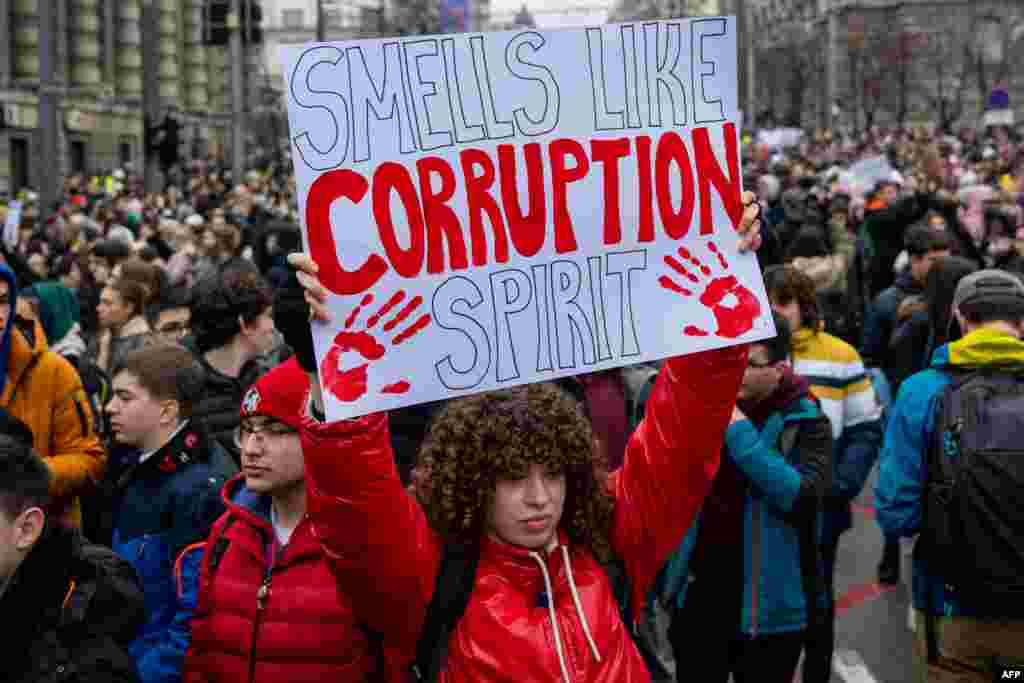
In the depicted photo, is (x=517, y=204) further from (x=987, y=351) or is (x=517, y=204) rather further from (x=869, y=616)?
(x=869, y=616)

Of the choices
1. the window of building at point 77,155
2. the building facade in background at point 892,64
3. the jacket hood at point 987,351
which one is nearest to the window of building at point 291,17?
the building facade in background at point 892,64

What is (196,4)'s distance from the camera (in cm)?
5988

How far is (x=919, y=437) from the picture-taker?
4.67 m

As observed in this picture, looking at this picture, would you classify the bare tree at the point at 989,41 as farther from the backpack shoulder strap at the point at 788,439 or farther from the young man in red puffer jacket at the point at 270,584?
the young man in red puffer jacket at the point at 270,584

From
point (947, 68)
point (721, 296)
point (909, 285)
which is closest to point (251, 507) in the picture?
point (721, 296)

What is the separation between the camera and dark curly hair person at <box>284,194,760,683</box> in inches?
118

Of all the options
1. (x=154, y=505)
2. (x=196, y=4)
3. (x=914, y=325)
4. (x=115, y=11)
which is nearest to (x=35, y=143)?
(x=115, y=11)

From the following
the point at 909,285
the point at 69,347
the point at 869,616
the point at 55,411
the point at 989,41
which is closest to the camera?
the point at 55,411

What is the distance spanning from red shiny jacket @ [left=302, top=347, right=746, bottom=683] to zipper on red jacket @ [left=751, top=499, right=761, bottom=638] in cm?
162

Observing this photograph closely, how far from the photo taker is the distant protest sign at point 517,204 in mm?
3064

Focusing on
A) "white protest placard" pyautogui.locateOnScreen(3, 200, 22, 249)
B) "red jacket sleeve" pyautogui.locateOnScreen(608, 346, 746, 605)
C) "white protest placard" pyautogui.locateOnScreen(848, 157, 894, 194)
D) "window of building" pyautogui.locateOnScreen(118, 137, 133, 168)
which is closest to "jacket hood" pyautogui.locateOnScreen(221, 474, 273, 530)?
"red jacket sleeve" pyautogui.locateOnScreen(608, 346, 746, 605)

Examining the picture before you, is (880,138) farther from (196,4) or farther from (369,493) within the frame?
(369,493)

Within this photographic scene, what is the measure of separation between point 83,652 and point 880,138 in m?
50.7

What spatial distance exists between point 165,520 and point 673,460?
1643 mm
